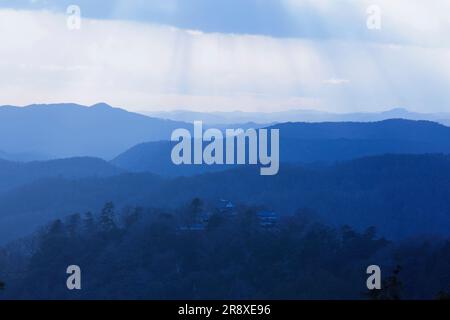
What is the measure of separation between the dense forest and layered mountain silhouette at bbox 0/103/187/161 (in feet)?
42.6

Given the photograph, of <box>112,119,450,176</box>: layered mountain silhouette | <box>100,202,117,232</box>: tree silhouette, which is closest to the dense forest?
<box>100,202,117,232</box>: tree silhouette

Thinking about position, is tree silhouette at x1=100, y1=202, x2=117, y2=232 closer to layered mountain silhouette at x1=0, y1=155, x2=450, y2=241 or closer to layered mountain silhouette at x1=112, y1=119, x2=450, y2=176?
layered mountain silhouette at x1=0, y1=155, x2=450, y2=241

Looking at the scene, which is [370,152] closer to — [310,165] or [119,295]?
[310,165]

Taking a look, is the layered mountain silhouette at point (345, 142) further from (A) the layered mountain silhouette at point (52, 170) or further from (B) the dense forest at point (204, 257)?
(B) the dense forest at point (204, 257)

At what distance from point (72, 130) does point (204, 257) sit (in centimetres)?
2700

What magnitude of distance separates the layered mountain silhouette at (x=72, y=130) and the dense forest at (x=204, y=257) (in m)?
13.0

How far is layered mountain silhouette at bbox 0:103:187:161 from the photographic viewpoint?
48219mm

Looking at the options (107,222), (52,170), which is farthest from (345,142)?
(107,222)

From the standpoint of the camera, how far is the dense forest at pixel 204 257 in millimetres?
28688

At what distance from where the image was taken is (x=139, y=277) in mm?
30594

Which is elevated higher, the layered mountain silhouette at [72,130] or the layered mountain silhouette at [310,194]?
the layered mountain silhouette at [72,130]

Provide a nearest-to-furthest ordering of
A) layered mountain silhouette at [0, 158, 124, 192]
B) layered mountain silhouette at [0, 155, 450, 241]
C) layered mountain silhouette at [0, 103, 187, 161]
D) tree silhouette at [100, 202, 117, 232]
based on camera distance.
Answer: tree silhouette at [100, 202, 117, 232], layered mountain silhouette at [0, 155, 450, 241], layered mountain silhouette at [0, 158, 124, 192], layered mountain silhouette at [0, 103, 187, 161]

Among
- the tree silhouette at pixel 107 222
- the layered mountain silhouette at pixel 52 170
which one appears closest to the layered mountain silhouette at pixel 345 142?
the layered mountain silhouette at pixel 52 170

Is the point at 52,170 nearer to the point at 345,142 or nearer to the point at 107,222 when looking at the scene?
the point at 107,222
